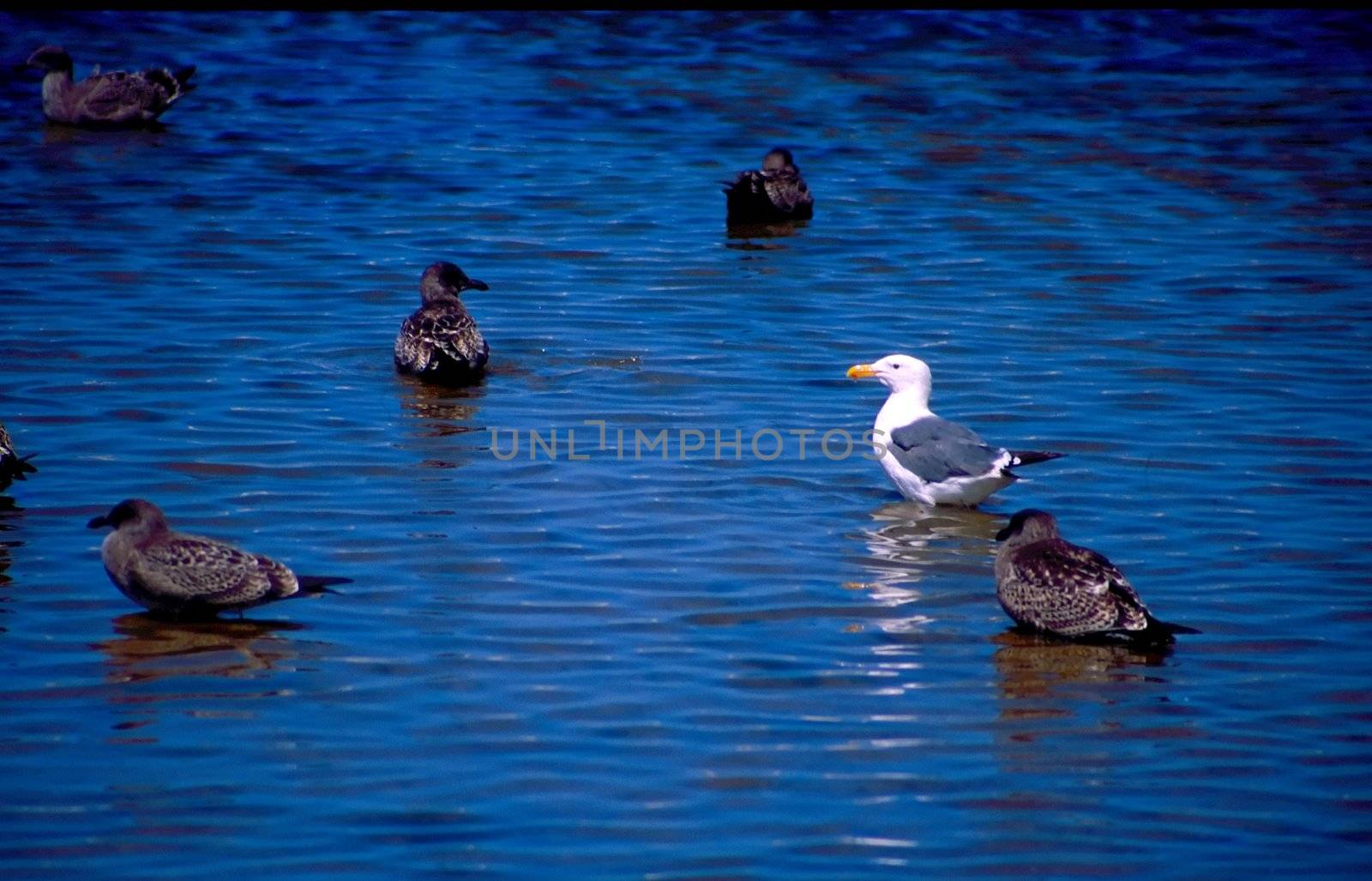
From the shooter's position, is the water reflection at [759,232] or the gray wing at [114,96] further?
the gray wing at [114,96]

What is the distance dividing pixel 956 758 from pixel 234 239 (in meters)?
11.5

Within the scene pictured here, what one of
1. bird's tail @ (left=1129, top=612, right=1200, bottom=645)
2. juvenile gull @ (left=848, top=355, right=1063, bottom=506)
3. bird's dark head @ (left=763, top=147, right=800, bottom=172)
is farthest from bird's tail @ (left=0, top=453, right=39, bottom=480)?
bird's dark head @ (left=763, top=147, right=800, bottom=172)

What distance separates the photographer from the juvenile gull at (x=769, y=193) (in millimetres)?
16906

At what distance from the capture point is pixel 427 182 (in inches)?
753

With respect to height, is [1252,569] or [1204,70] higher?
[1204,70]

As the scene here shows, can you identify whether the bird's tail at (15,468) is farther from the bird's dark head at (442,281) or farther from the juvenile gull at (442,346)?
the bird's dark head at (442,281)

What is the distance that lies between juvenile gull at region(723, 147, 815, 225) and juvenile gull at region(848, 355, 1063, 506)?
6835 mm

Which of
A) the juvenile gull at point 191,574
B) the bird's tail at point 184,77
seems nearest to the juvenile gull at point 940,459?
the juvenile gull at point 191,574

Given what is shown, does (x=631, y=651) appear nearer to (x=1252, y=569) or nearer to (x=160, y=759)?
(x=160, y=759)

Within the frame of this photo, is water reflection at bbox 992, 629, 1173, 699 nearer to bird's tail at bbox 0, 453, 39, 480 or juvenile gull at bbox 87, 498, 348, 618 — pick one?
juvenile gull at bbox 87, 498, 348, 618

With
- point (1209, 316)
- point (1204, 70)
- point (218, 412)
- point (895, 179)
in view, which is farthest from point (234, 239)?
point (1204, 70)

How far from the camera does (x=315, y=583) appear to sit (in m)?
8.05

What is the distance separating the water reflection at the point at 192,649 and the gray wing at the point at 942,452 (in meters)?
3.60

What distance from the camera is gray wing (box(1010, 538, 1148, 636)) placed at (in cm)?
772
